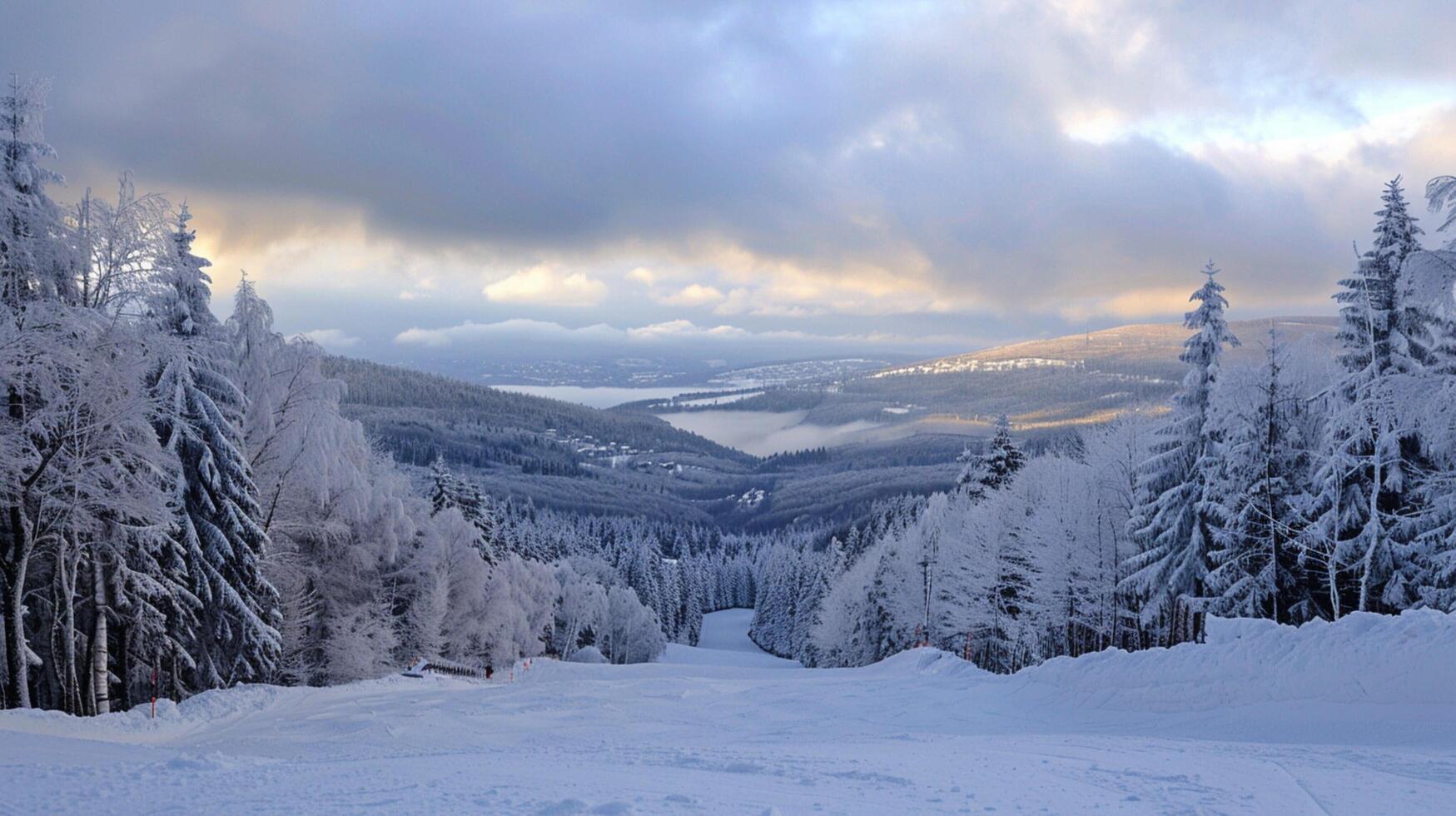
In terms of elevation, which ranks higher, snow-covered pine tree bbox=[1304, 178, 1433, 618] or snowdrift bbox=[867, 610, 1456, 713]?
snow-covered pine tree bbox=[1304, 178, 1433, 618]

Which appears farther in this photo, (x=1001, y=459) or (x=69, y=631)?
(x=1001, y=459)

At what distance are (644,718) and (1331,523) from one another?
17.0 metres

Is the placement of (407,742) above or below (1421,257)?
below

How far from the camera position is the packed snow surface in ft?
24.3

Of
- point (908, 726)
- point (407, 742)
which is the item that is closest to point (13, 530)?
point (407, 742)

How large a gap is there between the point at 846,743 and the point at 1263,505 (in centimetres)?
1677

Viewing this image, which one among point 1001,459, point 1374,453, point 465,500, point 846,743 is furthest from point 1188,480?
point 465,500

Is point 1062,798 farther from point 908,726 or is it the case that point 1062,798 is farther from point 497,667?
point 497,667

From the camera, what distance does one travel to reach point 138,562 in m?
18.2

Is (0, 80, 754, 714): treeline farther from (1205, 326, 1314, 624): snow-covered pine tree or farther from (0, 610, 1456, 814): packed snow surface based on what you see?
(1205, 326, 1314, 624): snow-covered pine tree

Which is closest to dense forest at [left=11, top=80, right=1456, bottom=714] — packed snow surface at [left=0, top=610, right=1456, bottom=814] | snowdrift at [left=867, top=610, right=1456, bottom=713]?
snowdrift at [left=867, top=610, right=1456, bottom=713]

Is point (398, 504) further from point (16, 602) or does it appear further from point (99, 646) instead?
point (16, 602)

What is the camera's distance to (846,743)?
1227 centimetres

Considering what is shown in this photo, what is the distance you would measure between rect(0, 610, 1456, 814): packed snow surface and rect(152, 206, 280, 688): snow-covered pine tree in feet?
11.4
